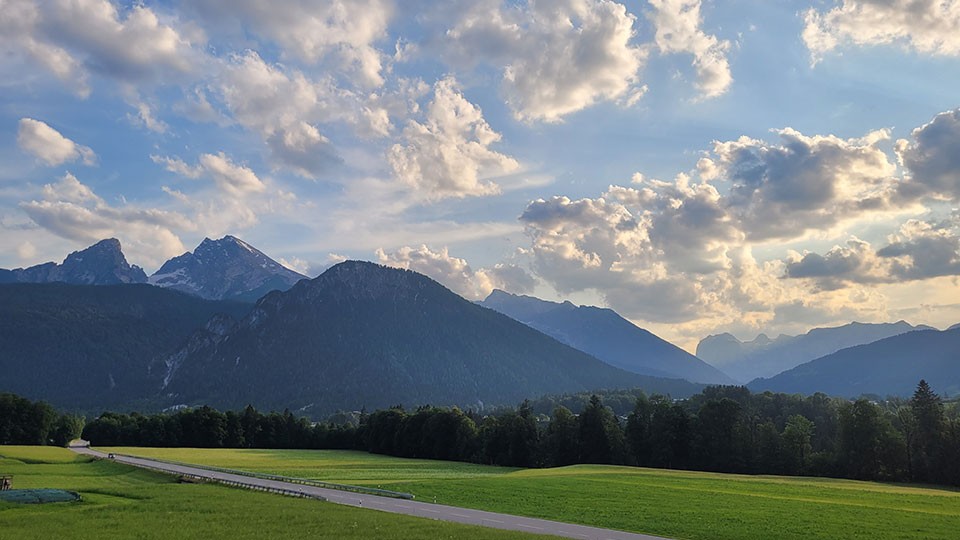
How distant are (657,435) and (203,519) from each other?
92.6 meters

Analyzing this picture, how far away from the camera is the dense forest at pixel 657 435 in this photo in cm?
9750

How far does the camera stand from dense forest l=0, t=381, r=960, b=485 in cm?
9750

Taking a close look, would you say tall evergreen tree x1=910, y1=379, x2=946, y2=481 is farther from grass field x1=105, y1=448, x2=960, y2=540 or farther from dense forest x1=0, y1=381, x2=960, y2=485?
grass field x1=105, y1=448, x2=960, y2=540

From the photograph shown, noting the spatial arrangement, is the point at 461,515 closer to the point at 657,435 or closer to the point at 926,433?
the point at 657,435

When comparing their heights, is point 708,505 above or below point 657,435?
below

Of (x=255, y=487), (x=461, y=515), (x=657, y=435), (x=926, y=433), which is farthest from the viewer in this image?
(x=657, y=435)

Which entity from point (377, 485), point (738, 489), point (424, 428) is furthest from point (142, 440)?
point (738, 489)

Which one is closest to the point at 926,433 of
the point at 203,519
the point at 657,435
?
the point at 657,435

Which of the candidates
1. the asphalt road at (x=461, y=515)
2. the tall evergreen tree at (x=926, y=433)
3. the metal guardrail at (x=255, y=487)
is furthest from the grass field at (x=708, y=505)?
the tall evergreen tree at (x=926, y=433)

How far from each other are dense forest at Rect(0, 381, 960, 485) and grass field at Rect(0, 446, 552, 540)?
78.8 meters

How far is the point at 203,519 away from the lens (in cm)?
4072

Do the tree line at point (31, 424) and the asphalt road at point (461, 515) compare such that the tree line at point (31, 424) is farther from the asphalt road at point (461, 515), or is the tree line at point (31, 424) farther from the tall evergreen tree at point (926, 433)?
the tall evergreen tree at point (926, 433)

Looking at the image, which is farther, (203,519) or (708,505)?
(708,505)

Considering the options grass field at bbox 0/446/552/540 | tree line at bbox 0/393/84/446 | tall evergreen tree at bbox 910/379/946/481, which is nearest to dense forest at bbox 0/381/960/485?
tall evergreen tree at bbox 910/379/946/481
